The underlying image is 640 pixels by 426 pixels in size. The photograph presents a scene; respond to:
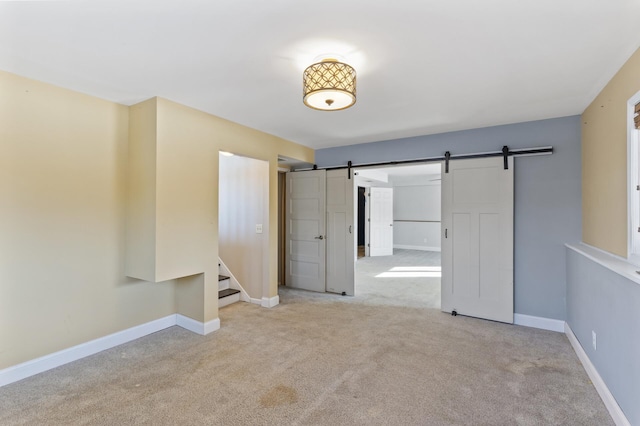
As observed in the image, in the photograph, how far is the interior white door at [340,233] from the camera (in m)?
4.75

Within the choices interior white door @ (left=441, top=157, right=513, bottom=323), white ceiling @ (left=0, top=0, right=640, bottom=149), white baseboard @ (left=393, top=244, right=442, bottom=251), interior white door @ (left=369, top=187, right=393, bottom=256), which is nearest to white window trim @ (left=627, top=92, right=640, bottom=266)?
white ceiling @ (left=0, top=0, right=640, bottom=149)

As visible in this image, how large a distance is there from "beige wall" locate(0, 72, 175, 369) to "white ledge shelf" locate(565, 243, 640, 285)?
3.95 m

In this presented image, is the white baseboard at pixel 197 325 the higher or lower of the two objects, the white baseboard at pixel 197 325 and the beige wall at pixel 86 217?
the lower

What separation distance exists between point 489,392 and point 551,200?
227 centimetres

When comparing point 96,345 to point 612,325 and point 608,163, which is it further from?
point 608,163

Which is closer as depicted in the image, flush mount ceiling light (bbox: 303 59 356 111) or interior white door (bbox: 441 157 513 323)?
flush mount ceiling light (bbox: 303 59 356 111)

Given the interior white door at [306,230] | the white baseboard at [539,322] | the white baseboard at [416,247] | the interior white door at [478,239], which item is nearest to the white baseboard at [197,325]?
the interior white door at [306,230]

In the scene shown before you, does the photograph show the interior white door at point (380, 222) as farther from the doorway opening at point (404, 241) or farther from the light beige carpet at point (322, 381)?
the light beige carpet at point (322, 381)

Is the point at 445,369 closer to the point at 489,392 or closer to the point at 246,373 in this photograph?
the point at 489,392

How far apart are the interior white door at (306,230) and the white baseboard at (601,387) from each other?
3149mm

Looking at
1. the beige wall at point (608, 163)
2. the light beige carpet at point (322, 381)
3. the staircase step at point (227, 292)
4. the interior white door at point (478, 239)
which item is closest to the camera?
the light beige carpet at point (322, 381)

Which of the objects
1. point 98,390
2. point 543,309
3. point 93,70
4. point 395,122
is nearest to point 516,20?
point 395,122

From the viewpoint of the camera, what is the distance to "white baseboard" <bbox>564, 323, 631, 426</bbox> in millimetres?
1854

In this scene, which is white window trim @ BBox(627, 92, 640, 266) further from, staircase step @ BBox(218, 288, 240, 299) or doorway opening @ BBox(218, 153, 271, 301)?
staircase step @ BBox(218, 288, 240, 299)
